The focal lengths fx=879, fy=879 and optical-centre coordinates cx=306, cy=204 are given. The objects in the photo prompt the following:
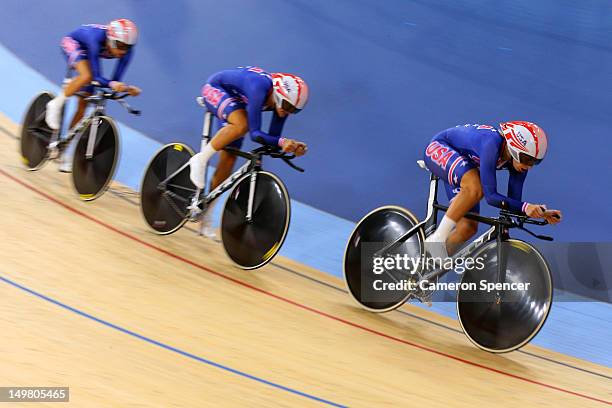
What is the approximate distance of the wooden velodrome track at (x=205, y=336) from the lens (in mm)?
3180

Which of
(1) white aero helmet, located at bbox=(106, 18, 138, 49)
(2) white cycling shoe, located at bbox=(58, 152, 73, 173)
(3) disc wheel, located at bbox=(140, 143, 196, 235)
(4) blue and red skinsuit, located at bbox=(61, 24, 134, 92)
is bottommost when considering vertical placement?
(2) white cycling shoe, located at bbox=(58, 152, 73, 173)

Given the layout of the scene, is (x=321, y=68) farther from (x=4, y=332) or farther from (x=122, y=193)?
(x=4, y=332)

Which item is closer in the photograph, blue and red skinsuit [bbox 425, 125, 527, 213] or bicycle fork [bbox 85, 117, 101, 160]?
blue and red skinsuit [bbox 425, 125, 527, 213]

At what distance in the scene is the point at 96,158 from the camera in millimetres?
5422

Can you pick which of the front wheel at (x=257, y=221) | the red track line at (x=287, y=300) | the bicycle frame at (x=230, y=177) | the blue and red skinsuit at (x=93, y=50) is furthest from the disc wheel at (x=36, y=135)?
the front wheel at (x=257, y=221)

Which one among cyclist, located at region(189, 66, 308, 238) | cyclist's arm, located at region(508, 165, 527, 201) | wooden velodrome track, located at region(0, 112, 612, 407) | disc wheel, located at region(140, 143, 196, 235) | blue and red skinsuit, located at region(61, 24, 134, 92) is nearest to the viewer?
wooden velodrome track, located at region(0, 112, 612, 407)

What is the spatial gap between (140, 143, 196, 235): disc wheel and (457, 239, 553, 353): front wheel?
68.2 inches

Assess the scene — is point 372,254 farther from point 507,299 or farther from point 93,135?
point 93,135

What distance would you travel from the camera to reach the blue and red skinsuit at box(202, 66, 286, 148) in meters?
4.63

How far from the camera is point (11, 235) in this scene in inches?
180

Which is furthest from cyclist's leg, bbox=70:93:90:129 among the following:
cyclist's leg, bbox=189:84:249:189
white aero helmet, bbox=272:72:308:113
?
white aero helmet, bbox=272:72:308:113

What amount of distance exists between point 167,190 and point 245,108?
0.68m

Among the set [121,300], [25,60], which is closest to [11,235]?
[121,300]

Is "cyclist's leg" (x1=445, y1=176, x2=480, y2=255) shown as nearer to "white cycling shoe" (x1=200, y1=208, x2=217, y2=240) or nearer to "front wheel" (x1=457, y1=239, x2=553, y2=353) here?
"front wheel" (x1=457, y1=239, x2=553, y2=353)
